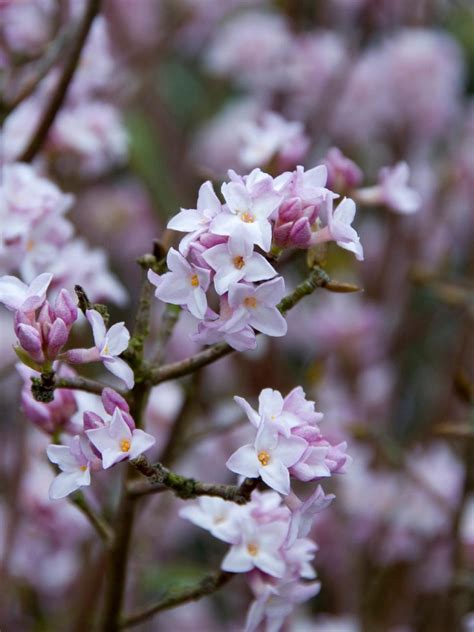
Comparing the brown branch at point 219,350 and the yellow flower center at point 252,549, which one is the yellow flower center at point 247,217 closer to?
the brown branch at point 219,350

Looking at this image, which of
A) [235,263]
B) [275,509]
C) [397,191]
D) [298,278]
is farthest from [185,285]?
[298,278]

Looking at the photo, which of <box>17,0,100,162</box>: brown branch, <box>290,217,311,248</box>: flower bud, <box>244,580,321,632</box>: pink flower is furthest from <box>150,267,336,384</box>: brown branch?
<box>17,0,100,162</box>: brown branch

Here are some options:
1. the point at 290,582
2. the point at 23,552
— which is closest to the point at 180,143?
the point at 23,552

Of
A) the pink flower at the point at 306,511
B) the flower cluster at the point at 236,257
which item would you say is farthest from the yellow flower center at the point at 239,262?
the pink flower at the point at 306,511

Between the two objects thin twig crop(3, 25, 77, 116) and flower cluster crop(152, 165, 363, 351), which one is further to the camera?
thin twig crop(3, 25, 77, 116)

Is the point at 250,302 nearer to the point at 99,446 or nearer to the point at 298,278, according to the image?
the point at 99,446

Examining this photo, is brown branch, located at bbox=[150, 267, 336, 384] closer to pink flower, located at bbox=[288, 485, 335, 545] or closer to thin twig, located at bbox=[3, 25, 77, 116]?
pink flower, located at bbox=[288, 485, 335, 545]
